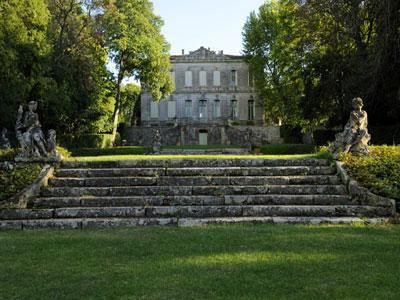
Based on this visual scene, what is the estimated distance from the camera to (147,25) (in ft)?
108

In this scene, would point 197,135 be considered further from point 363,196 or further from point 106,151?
point 363,196

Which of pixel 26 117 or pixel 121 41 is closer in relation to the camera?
pixel 26 117

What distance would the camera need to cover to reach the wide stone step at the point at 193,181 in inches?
380

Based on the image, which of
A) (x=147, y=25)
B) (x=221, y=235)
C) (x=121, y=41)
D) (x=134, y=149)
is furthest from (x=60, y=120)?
(x=221, y=235)

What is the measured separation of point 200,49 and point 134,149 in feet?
79.5

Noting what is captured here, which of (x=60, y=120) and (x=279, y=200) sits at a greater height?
(x=60, y=120)

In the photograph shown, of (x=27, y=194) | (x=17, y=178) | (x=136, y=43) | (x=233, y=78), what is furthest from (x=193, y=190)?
(x=233, y=78)

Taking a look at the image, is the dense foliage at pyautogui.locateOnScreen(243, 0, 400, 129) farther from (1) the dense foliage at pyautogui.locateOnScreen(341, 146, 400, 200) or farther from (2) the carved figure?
(2) the carved figure

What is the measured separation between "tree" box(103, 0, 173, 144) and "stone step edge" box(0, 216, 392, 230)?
24.2 meters

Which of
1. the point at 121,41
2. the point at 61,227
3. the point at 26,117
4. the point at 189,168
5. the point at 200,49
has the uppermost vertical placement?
the point at 200,49

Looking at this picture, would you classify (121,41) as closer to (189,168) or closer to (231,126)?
(231,126)

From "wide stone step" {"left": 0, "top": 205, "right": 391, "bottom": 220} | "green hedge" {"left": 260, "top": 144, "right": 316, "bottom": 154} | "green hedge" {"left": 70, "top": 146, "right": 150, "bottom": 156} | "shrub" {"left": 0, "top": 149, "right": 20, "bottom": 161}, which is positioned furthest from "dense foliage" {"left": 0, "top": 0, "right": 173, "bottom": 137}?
"wide stone step" {"left": 0, "top": 205, "right": 391, "bottom": 220}

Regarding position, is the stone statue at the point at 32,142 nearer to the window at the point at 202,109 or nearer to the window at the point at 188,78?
the window at the point at 202,109

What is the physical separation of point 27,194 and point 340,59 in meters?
17.5
